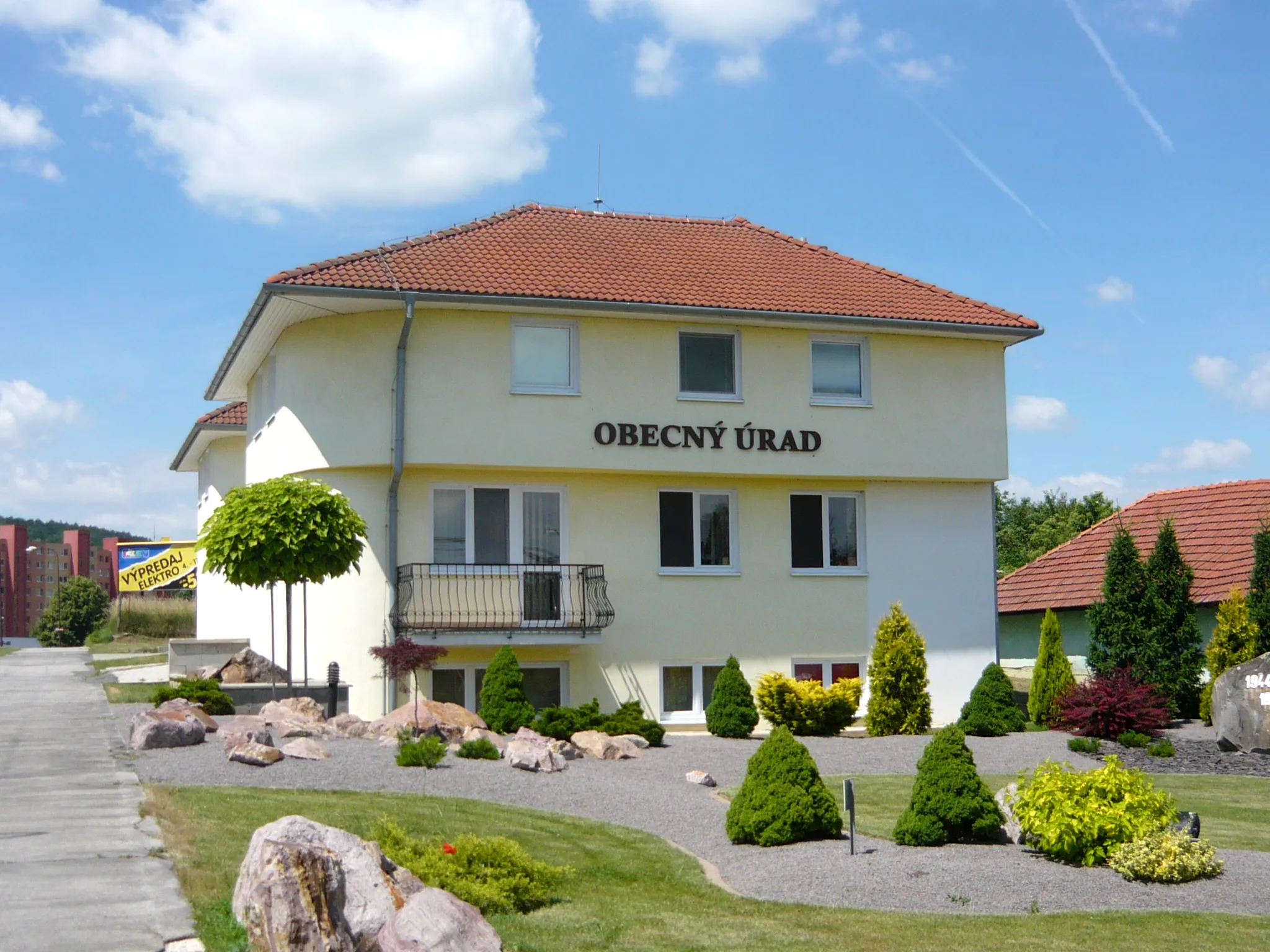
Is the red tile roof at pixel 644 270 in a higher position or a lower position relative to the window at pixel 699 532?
higher

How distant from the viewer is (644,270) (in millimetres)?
23797

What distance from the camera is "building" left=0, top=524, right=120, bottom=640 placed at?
67.4 metres

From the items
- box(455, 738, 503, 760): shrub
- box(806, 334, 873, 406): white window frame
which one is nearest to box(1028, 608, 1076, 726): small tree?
box(806, 334, 873, 406): white window frame

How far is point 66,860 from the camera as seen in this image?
8820mm

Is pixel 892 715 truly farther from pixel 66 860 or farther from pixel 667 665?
pixel 66 860

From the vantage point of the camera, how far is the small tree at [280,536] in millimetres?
18469

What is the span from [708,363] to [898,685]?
6211mm

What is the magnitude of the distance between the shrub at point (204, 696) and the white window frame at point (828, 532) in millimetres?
9888

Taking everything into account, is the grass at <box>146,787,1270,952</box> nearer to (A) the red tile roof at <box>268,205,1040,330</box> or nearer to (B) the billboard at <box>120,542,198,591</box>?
(A) the red tile roof at <box>268,205,1040,330</box>

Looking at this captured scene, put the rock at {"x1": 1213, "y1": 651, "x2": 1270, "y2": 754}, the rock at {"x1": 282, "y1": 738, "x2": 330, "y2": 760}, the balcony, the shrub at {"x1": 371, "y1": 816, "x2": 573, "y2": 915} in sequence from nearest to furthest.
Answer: the shrub at {"x1": 371, "y1": 816, "x2": 573, "y2": 915}, the rock at {"x1": 282, "y1": 738, "x2": 330, "y2": 760}, the rock at {"x1": 1213, "y1": 651, "x2": 1270, "y2": 754}, the balcony

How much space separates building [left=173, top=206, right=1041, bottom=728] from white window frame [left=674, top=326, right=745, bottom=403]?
0.15 ft

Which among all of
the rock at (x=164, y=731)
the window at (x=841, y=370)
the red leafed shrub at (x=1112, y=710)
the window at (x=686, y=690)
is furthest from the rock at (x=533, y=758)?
the window at (x=841, y=370)

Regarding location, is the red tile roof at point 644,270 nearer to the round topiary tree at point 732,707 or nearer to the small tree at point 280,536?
the small tree at point 280,536

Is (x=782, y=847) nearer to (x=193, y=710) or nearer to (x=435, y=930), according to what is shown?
(x=435, y=930)
